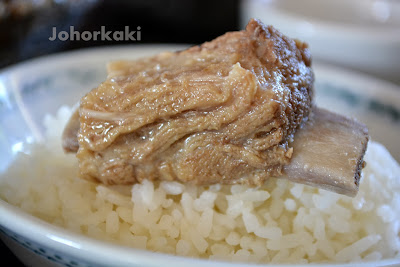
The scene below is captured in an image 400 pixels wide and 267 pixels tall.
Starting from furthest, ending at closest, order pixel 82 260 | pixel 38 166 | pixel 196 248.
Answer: pixel 38 166, pixel 196 248, pixel 82 260

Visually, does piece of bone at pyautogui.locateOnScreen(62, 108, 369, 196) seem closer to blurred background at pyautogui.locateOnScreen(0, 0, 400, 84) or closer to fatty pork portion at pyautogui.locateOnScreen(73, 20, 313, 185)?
fatty pork portion at pyautogui.locateOnScreen(73, 20, 313, 185)

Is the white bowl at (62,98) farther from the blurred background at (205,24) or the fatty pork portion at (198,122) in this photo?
the blurred background at (205,24)

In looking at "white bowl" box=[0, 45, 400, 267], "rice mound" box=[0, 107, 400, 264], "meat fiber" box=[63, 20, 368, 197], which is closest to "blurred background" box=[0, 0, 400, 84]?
"white bowl" box=[0, 45, 400, 267]

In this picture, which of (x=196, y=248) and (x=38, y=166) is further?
(x=38, y=166)

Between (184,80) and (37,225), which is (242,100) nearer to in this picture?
(184,80)

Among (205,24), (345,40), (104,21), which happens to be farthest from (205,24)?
(345,40)

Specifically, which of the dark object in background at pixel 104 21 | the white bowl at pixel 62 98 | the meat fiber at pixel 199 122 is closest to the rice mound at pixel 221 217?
the meat fiber at pixel 199 122

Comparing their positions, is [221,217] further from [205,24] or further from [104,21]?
[205,24]

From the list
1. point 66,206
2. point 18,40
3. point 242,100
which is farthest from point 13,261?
point 18,40
